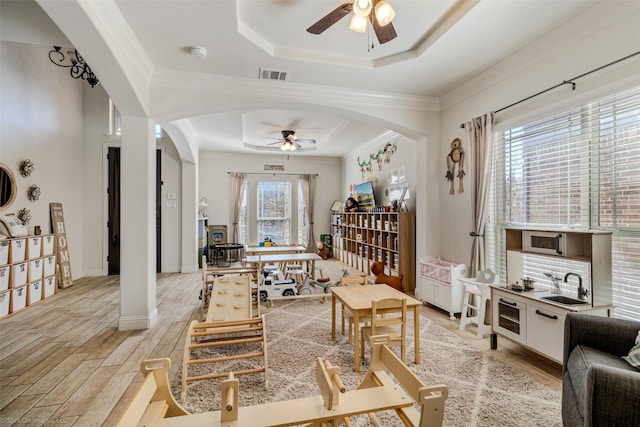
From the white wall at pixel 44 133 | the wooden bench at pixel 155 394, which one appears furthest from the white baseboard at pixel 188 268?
the wooden bench at pixel 155 394

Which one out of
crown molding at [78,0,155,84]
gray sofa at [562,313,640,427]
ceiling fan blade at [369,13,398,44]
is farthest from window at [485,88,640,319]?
crown molding at [78,0,155,84]

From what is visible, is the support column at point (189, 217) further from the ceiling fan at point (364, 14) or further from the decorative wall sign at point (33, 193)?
the ceiling fan at point (364, 14)

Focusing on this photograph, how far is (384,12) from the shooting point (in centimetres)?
207

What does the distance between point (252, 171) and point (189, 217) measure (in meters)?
2.41

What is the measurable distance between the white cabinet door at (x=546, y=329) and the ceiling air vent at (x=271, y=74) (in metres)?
3.45

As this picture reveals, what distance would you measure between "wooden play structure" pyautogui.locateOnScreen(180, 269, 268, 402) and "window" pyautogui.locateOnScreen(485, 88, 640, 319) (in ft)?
9.43

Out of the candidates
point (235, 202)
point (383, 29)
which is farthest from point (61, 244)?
point (383, 29)

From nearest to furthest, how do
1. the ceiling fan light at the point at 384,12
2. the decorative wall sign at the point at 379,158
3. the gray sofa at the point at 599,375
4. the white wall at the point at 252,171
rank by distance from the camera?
the gray sofa at the point at 599,375 → the ceiling fan light at the point at 384,12 → the decorative wall sign at the point at 379,158 → the white wall at the point at 252,171

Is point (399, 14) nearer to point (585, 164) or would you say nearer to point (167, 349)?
point (585, 164)

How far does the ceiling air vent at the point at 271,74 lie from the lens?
3428 millimetres

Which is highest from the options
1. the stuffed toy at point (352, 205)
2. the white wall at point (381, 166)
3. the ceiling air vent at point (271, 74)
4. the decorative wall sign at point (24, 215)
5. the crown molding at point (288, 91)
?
the ceiling air vent at point (271, 74)

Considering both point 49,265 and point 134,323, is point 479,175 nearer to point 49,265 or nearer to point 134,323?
point 134,323

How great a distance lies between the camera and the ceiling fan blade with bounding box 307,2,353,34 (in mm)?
2101

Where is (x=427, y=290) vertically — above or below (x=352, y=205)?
below
